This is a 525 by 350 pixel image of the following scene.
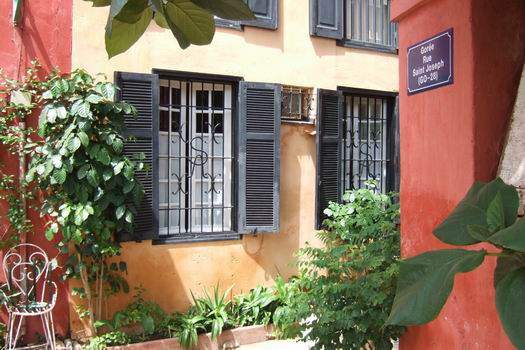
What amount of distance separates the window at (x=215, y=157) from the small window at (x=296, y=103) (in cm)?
23

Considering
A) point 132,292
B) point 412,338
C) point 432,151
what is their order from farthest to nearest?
point 132,292 < point 412,338 < point 432,151

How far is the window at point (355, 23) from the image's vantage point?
5551mm

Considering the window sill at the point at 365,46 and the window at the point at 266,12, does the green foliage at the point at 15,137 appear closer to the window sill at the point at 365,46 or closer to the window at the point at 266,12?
the window at the point at 266,12

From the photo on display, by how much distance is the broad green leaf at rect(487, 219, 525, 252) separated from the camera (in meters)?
0.56

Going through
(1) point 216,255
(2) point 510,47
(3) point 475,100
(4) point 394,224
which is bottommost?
(1) point 216,255

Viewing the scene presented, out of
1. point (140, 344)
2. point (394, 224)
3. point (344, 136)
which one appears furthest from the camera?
point (344, 136)

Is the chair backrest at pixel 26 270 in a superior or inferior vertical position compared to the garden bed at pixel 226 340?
superior

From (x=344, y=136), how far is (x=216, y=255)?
7.13ft

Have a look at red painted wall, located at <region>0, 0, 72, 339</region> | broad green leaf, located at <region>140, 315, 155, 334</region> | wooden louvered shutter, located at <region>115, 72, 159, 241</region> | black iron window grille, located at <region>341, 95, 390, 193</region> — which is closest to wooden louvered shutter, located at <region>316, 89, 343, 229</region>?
black iron window grille, located at <region>341, 95, 390, 193</region>

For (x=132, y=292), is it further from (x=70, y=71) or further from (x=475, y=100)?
(x=475, y=100)

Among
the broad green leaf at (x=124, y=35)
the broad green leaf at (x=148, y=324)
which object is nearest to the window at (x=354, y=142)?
the broad green leaf at (x=148, y=324)

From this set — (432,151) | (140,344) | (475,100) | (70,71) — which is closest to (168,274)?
(140,344)

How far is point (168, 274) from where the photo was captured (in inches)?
192

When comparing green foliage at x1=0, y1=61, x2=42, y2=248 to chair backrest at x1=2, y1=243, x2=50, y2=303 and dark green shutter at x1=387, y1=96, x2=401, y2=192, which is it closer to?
chair backrest at x1=2, y1=243, x2=50, y2=303
